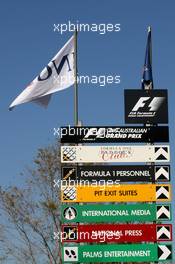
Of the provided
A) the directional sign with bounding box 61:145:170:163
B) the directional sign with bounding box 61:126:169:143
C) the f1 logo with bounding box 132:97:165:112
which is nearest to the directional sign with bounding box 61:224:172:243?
the directional sign with bounding box 61:145:170:163

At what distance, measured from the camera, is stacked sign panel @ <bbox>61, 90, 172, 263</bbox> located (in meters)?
26.3

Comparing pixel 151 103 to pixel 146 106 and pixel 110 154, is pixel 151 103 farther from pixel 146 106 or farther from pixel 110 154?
pixel 110 154

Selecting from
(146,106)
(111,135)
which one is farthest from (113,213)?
(146,106)

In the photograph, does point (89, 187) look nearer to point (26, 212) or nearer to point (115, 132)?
point (115, 132)

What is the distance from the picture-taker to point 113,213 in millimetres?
26391

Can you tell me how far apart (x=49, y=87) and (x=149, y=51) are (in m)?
3.53

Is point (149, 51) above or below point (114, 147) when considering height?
above

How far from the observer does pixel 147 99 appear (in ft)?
88.5

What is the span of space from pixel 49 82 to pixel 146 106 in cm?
303

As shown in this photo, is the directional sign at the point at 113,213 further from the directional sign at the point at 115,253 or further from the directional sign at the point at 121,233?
the directional sign at the point at 115,253

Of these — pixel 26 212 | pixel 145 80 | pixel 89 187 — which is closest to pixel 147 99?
pixel 145 80

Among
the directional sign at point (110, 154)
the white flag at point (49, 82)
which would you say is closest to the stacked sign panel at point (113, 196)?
the directional sign at point (110, 154)

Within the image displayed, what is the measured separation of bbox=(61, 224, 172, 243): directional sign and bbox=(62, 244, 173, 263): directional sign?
0.75 ft

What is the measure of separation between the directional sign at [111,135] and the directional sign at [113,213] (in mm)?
1904
